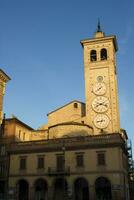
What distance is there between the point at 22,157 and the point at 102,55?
2248 centimetres

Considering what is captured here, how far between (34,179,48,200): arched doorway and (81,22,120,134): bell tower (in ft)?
38.6

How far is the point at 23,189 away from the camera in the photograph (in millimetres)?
48562

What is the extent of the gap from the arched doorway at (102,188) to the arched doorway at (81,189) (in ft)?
5.92

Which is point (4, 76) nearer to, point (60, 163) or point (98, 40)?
point (98, 40)

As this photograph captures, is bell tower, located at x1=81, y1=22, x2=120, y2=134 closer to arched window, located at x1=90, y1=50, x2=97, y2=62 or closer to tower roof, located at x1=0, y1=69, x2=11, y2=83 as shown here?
arched window, located at x1=90, y1=50, x2=97, y2=62

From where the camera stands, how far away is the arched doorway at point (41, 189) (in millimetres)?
47000

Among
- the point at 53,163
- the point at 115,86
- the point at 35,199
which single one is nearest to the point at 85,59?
the point at 115,86

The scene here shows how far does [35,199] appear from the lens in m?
46.2

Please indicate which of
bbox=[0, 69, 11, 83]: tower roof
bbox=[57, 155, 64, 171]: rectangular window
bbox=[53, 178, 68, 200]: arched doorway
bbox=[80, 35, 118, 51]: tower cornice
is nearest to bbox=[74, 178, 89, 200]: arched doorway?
bbox=[53, 178, 68, 200]: arched doorway

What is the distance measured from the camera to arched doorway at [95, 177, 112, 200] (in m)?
44.4

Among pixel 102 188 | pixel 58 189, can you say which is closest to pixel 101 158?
pixel 102 188

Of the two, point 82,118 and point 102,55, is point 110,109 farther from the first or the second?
point 102,55

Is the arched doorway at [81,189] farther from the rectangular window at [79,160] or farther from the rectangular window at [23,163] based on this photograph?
the rectangular window at [23,163]

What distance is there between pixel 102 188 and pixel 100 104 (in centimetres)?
1456
